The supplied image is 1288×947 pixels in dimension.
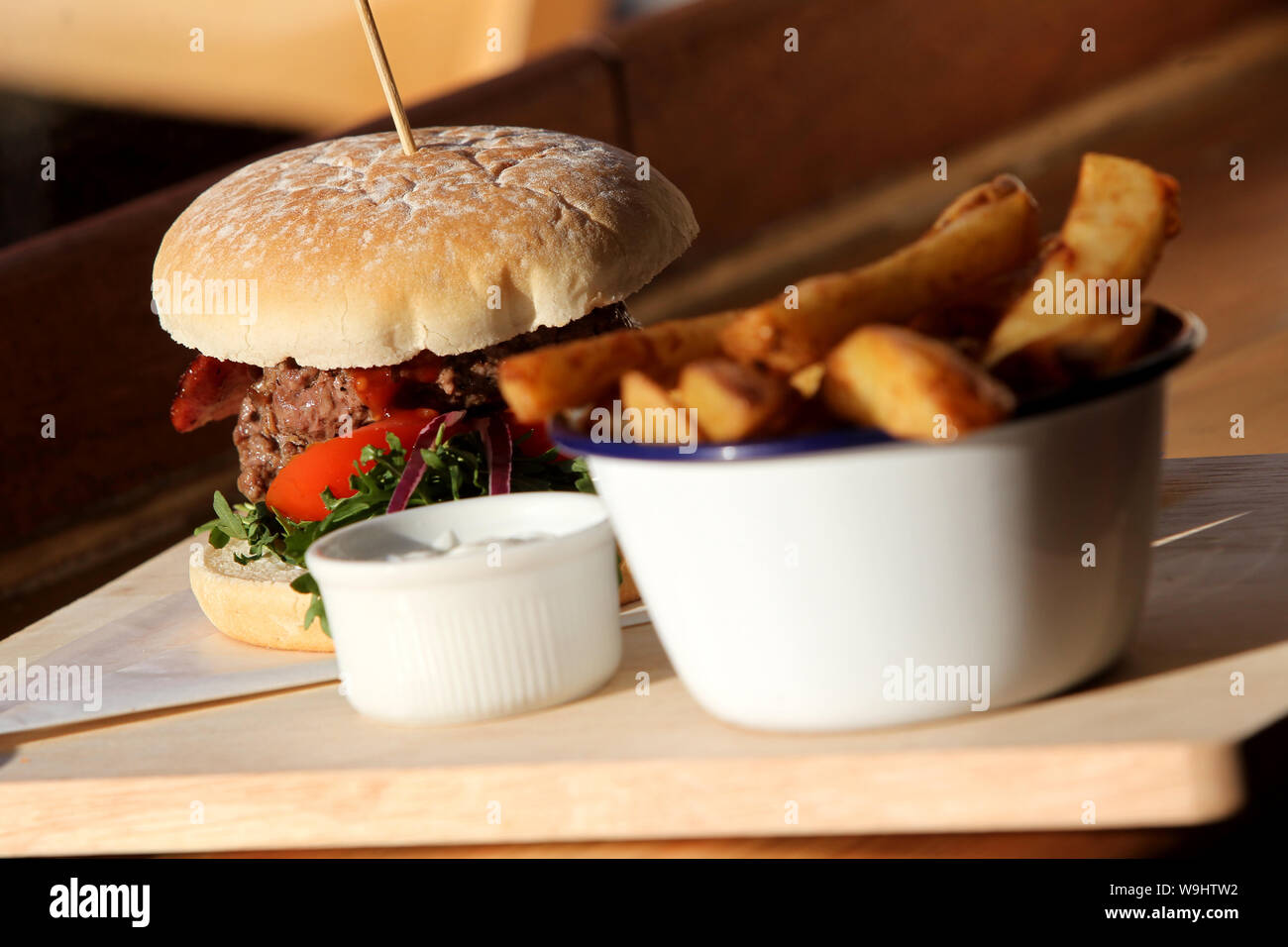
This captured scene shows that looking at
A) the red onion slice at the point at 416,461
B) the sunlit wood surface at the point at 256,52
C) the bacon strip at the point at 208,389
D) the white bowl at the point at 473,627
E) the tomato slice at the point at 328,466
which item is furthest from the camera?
the sunlit wood surface at the point at 256,52

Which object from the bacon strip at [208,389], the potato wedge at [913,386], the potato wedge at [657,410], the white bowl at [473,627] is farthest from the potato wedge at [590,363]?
the bacon strip at [208,389]

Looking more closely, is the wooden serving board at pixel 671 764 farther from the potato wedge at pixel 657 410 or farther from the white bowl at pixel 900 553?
the potato wedge at pixel 657 410

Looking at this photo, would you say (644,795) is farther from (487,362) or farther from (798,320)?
(487,362)

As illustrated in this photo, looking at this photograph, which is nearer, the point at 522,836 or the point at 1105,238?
the point at 1105,238

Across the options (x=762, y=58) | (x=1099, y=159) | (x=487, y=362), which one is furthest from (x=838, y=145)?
(x=1099, y=159)

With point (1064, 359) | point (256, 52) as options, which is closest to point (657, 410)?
point (1064, 359)
